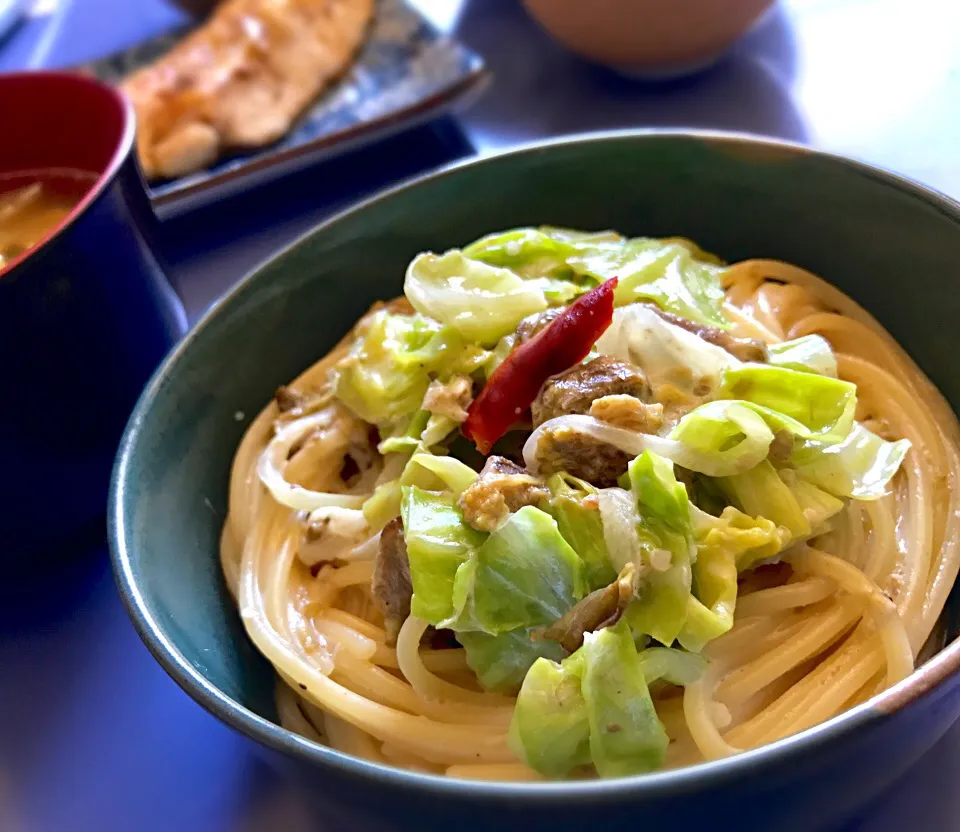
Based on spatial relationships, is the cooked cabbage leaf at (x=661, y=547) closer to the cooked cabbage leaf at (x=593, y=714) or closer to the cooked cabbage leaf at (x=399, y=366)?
the cooked cabbage leaf at (x=593, y=714)

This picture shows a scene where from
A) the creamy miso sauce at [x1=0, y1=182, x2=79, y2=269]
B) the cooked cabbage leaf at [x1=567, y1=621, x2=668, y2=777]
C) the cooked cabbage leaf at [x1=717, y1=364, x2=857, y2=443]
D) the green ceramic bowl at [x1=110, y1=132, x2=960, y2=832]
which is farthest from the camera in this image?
the creamy miso sauce at [x1=0, y1=182, x2=79, y2=269]

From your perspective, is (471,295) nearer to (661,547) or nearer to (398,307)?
(398,307)

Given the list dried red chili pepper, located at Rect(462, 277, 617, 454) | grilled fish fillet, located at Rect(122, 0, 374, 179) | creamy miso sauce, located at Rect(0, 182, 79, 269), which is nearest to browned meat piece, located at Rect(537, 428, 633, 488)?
dried red chili pepper, located at Rect(462, 277, 617, 454)

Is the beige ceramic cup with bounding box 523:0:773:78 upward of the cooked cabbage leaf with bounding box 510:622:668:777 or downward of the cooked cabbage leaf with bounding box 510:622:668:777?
upward

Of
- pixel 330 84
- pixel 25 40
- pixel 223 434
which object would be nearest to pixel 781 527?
pixel 223 434

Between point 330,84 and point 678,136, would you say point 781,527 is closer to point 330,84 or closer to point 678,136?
point 678,136

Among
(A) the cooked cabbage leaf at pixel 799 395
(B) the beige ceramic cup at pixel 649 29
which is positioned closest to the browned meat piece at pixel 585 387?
(A) the cooked cabbage leaf at pixel 799 395

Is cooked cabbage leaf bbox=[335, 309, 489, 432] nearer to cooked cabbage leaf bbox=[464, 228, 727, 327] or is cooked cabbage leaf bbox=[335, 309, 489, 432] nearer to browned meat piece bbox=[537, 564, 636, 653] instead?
cooked cabbage leaf bbox=[464, 228, 727, 327]
